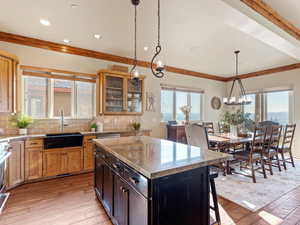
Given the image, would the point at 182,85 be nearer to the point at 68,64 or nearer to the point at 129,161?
the point at 68,64

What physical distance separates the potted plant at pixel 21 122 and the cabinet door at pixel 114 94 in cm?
157

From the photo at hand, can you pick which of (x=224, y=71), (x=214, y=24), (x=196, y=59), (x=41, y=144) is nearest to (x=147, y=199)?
(x=41, y=144)

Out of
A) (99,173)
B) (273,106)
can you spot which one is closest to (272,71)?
(273,106)

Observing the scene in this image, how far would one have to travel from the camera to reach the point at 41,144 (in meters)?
3.17

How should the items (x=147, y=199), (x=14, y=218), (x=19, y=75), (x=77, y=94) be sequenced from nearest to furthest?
(x=147, y=199)
(x=14, y=218)
(x=19, y=75)
(x=77, y=94)

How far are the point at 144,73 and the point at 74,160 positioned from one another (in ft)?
9.89

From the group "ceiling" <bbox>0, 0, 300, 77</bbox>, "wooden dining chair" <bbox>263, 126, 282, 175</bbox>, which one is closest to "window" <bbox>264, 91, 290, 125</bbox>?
"ceiling" <bbox>0, 0, 300, 77</bbox>

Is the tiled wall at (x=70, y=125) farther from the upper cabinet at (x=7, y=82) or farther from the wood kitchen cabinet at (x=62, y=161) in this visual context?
the wood kitchen cabinet at (x=62, y=161)

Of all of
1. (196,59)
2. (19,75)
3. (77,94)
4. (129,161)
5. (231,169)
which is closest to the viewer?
(129,161)

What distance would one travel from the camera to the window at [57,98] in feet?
11.8

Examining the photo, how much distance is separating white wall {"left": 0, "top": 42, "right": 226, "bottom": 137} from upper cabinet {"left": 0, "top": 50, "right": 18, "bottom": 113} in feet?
1.31

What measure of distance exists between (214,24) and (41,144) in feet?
13.8

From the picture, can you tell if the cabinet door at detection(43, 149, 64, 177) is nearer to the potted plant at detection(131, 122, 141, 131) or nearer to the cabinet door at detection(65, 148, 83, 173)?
the cabinet door at detection(65, 148, 83, 173)

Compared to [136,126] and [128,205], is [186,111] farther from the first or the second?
[128,205]
